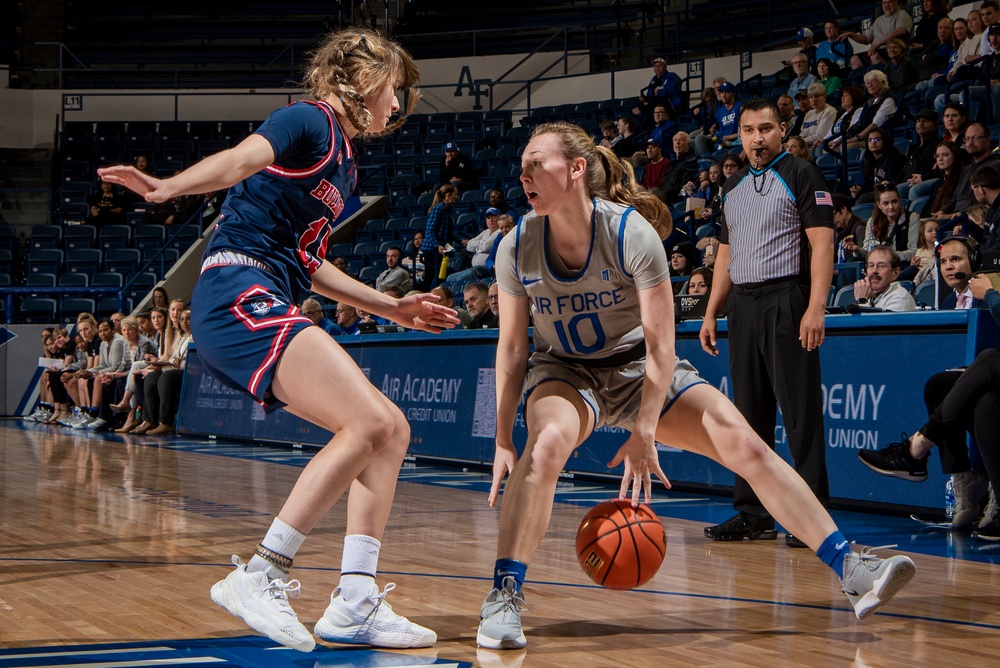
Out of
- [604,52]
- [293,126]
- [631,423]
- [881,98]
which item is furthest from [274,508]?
[604,52]

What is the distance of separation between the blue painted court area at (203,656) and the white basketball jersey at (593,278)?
1137 millimetres

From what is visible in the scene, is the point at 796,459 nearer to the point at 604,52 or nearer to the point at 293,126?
the point at 293,126

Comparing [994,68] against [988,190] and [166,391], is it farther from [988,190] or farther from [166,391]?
[166,391]

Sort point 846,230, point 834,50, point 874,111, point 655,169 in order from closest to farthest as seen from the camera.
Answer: point 846,230
point 874,111
point 655,169
point 834,50

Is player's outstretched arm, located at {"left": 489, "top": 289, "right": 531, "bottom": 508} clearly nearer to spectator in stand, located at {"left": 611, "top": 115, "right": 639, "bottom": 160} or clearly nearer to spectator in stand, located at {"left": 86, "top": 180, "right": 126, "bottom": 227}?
spectator in stand, located at {"left": 611, "top": 115, "right": 639, "bottom": 160}

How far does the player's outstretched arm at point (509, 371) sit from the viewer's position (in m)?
3.41

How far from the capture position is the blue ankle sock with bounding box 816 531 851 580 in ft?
11.4

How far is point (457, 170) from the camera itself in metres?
17.7

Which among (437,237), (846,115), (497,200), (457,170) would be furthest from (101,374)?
(846,115)

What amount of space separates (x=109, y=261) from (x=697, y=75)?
10813 mm

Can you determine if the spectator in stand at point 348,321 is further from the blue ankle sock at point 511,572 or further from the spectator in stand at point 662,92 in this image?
the blue ankle sock at point 511,572

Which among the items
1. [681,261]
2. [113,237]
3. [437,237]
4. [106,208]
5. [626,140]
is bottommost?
[681,261]

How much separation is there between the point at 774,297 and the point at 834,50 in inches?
409

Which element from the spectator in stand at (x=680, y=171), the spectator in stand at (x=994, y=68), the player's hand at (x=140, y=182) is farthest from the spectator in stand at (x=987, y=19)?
the player's hand at (x=140, y=182)
